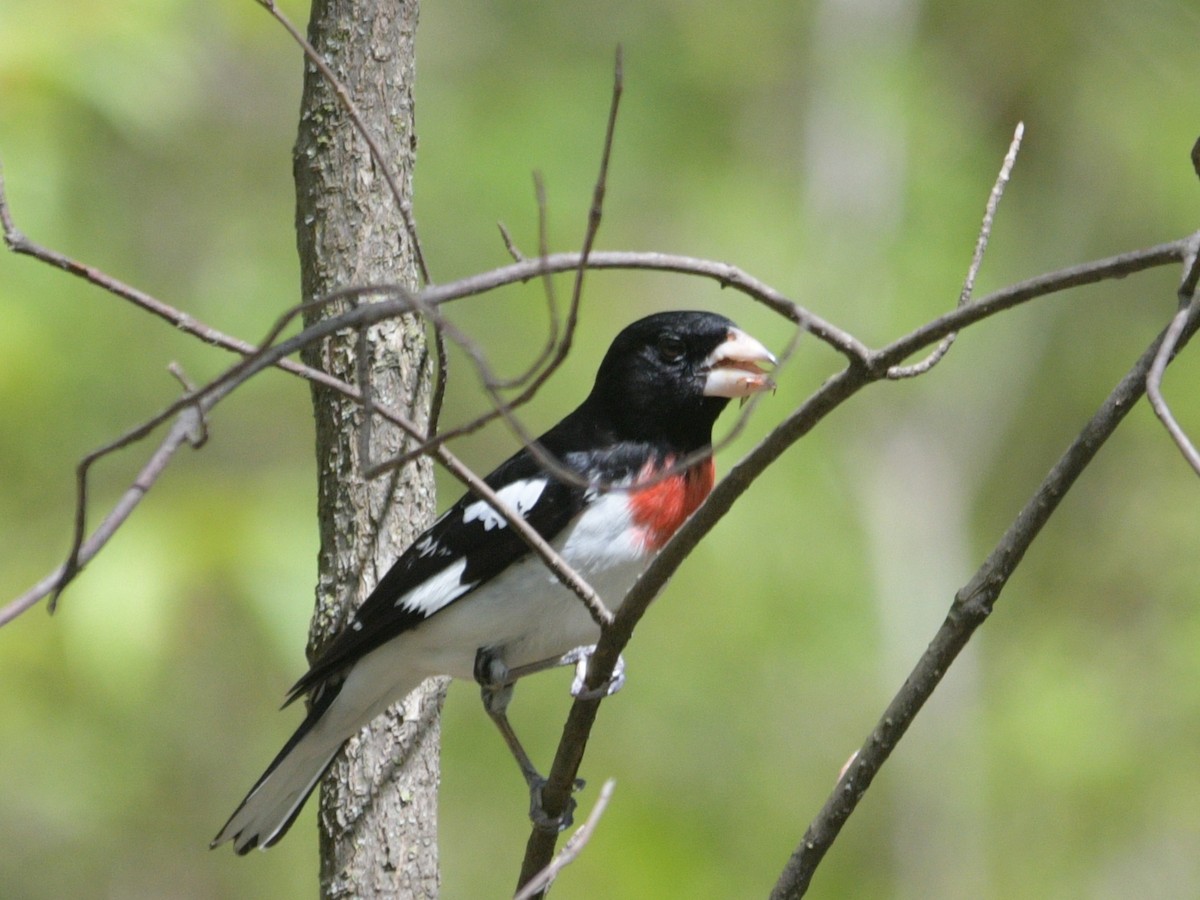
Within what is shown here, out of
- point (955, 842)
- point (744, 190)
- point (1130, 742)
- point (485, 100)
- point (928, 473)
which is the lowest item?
point (955, 842)

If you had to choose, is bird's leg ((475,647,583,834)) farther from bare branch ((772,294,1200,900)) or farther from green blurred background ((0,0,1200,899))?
green blurred background ((0,0,1200,899))

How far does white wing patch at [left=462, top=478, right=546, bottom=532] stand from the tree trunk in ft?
0.47

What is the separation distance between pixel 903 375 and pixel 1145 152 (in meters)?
5.10

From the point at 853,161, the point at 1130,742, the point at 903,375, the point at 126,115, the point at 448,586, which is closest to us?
the point at 903,375

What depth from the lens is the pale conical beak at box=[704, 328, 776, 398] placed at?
2.82 meters

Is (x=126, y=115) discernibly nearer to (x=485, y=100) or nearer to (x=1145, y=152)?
(x=485, y=100)

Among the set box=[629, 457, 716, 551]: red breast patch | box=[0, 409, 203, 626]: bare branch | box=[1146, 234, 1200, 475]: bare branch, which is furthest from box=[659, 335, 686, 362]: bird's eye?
box=[0, 409, 203, 626]: bare branch

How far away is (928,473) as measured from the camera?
6840 millimetres

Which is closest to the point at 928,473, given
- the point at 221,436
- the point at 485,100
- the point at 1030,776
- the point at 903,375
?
the point at 1030,776

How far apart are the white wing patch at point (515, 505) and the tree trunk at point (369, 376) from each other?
14 centimetres

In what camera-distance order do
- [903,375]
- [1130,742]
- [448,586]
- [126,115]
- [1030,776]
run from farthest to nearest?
[1030,776] < [1130,742] < [126,115] < [448,586] < [903,375]

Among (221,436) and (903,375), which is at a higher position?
(903,375)

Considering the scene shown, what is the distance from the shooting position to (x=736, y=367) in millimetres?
2889

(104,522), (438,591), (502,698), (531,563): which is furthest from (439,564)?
(104,522)
